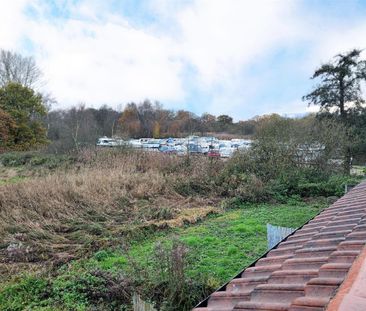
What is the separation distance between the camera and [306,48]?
833 centimetres

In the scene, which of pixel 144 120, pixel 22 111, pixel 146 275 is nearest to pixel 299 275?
pixel 146 275

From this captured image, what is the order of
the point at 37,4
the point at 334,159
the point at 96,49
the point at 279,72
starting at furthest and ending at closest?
1. the point at 334,159
2. the point at 96,49
3. the point at 279,72
4. the point at 37,4

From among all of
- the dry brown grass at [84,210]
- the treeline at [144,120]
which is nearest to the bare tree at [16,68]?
the treeline at [144,120]

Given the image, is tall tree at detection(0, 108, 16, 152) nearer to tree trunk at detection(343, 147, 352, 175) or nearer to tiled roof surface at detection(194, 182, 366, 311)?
tree trunk at detection(343, 147, 352, 175)

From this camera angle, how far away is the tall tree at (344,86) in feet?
70.6

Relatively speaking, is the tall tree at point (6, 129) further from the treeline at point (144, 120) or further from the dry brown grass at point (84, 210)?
the dry brown grass at point (84, 210)

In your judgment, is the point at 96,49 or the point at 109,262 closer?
the point at 109,262

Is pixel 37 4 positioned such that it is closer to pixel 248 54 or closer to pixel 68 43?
pixel 68 43

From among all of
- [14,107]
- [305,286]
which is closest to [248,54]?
[305,286]

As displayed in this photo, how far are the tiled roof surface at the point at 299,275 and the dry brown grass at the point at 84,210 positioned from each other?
5100 millimetres

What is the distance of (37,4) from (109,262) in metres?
6.25

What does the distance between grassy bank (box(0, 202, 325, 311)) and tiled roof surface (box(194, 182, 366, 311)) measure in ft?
6.76

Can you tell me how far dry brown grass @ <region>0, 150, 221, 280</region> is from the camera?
22.6 feet

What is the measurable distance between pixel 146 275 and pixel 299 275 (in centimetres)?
347
